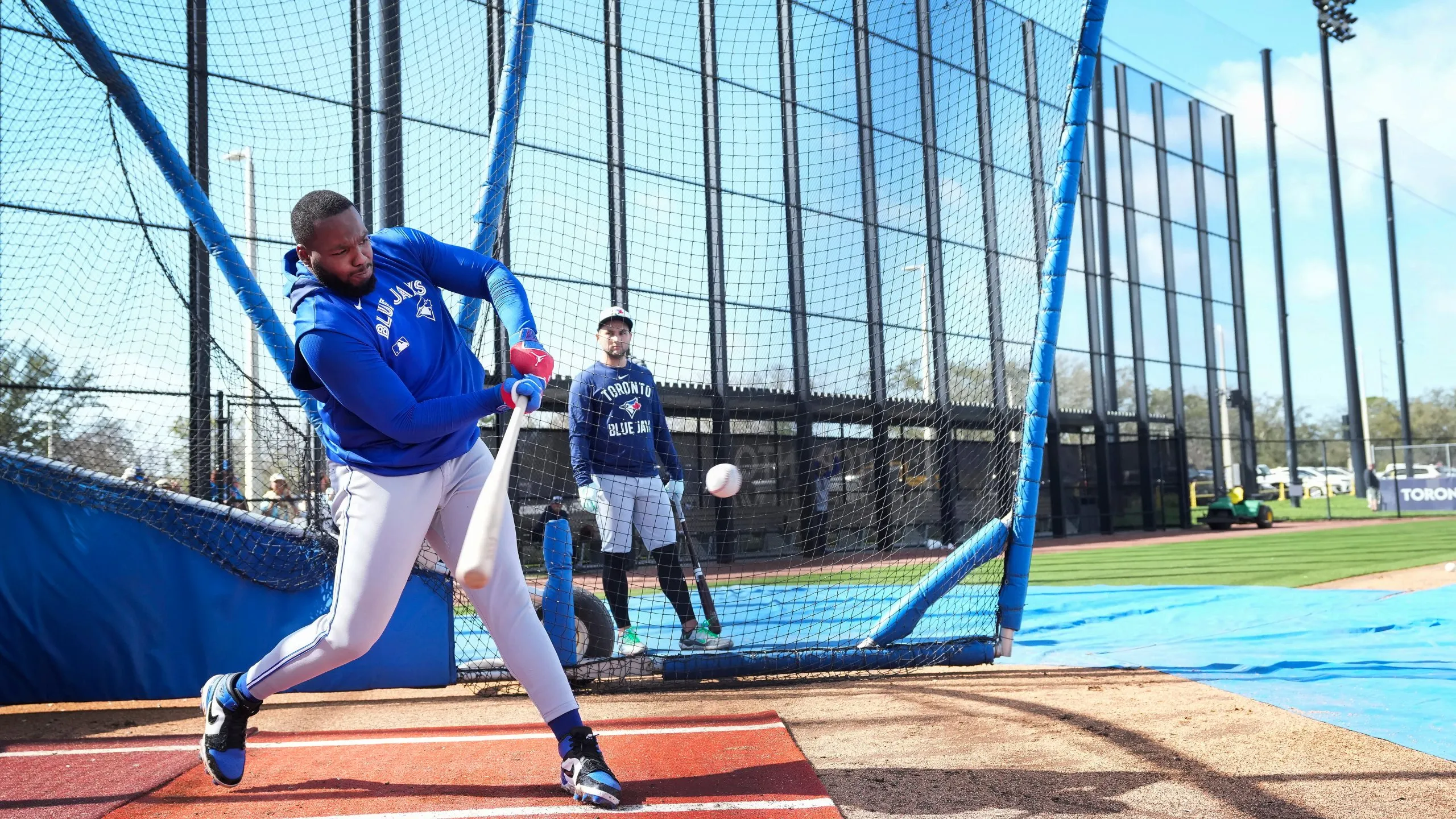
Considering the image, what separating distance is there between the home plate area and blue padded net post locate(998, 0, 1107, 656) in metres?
1.81

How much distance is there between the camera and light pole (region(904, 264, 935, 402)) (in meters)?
8.32

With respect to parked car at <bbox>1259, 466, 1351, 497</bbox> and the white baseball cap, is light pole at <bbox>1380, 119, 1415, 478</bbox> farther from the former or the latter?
the white baseball cap

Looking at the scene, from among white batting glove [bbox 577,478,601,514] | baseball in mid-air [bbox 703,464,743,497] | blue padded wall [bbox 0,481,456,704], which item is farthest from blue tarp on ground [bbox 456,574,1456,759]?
blue padded wall [bbox 0,481,456,704]

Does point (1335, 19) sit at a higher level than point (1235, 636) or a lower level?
higher

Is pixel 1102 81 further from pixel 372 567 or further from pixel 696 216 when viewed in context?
pixel 372 567

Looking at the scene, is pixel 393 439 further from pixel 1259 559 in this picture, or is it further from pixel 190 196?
pixel 1259 559

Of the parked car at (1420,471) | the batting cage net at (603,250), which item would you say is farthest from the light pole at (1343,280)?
the batting cage net at (603,250)

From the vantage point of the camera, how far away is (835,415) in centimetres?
1270

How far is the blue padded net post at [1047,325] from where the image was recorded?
5383 mm

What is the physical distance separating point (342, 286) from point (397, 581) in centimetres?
91

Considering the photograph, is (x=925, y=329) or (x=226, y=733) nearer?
(x=226, y=733)

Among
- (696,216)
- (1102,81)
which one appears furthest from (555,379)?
(1102,81)

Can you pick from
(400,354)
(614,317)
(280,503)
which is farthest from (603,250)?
(400,354)

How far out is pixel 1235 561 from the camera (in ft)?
40.5
